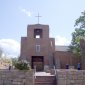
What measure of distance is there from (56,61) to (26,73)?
80.2 feet

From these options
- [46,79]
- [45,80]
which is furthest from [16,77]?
[46,79]

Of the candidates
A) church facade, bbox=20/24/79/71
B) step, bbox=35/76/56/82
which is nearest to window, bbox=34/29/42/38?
church facade, bbox=20/24/79/71

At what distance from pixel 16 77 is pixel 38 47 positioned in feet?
85.2

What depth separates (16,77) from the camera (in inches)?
533

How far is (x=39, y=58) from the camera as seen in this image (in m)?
40.6

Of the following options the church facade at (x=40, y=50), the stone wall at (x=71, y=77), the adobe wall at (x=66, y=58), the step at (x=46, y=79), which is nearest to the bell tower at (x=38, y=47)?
the church facade at (x=40, y=50)

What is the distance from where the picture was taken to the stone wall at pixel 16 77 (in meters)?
13.5

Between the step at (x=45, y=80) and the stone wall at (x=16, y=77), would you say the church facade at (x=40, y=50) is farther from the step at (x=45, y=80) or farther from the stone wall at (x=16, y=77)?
the stone wall at (x=16, y=77)

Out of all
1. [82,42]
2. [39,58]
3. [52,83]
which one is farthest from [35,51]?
[52,83]

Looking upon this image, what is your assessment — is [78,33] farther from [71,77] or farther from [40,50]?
[71,77]

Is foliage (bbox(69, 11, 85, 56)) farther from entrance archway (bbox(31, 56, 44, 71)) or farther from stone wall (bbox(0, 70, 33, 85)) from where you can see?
stone wall (bbox(0, 70, 33, 85))

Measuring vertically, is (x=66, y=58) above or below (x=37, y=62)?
above

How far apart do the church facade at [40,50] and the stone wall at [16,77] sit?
2492 cm

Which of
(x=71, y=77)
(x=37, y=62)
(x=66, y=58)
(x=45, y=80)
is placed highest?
(x=66, y=58)
